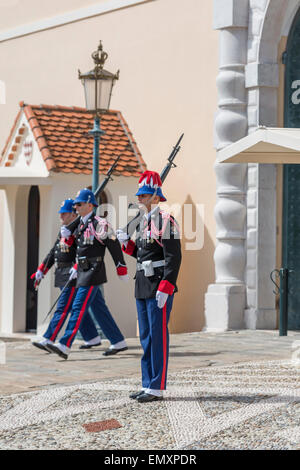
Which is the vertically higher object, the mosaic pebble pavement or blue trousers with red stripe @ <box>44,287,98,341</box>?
blue trousers with red stripe @ <box>44,287,98,341</box>

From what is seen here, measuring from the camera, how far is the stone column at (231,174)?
13469 mm

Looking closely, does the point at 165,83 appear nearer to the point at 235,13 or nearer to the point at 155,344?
the point at 235,13

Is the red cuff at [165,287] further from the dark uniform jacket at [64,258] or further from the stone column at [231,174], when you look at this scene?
the stone column at [231,174]

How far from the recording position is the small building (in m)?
14.4

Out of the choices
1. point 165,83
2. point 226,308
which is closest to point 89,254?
point 226,308

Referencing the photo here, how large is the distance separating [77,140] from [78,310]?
5.47 m

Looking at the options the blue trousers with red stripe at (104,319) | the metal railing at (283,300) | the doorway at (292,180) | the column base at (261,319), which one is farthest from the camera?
the doorway at (292,180)

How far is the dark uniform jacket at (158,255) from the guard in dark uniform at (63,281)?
9.24 ft

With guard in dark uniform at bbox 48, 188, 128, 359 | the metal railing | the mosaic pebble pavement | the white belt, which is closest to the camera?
the mosaic pebble pavement

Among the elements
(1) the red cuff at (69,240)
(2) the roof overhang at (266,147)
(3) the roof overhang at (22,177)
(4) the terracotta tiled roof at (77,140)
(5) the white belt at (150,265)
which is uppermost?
(4) the terracotta tiled roof at (77,140)

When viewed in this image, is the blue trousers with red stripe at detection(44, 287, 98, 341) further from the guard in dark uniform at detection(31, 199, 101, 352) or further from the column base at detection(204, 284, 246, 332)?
the column base at detection(204, 284, 246, 332)

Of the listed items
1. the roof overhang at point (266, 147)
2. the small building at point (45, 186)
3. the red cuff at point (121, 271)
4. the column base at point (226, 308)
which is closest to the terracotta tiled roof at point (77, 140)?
the small building at point (45, 186)

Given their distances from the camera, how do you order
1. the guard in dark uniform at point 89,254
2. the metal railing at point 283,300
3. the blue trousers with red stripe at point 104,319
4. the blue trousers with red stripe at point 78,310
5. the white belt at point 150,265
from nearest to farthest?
the white belt at point 150,265 → the blue trousers with red stripe at point 78,310 → the guard in dark uniform at point 89,254 → the blue trousers with red stripe at point 104,319 → the metal railing at point 283,300

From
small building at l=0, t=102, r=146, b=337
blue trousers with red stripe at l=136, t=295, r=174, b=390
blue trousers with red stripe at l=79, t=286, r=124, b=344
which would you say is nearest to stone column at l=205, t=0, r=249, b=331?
small building at l=0, t=102, r=146, b=337
